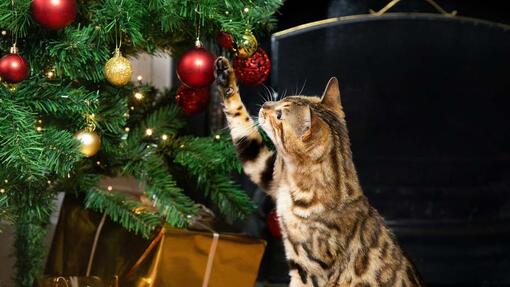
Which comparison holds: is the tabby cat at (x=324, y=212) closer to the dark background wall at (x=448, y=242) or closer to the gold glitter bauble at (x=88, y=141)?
the gold glitter bauble at (x=88, y=141)

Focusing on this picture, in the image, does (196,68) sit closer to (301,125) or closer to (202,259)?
(301,125)

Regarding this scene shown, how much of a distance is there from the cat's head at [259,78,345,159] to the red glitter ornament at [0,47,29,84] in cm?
36

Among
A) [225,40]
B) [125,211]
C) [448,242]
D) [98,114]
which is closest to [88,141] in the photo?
[98,114]

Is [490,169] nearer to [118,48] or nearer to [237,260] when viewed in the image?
[237,260]

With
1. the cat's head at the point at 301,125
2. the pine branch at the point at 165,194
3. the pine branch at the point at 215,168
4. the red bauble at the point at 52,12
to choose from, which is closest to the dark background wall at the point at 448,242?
the pine branch at the point at 215,168

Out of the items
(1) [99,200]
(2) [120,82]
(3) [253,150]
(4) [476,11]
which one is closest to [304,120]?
(3) [253,150]

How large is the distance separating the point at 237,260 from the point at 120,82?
0.40m

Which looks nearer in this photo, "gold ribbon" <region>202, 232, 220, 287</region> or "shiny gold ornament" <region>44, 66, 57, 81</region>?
"shiny gold ornament" <region>44, 66, 57, 81</region>

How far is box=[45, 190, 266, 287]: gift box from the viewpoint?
1257mm

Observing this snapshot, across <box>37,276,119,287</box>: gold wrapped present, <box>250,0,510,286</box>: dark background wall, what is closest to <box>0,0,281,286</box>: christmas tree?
<box>37,276,119,287</box>: gold wrapped present

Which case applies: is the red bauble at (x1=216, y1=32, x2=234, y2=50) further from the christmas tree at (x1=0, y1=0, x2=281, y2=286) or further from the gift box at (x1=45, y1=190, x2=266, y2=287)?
the gift box at (x1=45, y1=190, x2=266, y2=287)

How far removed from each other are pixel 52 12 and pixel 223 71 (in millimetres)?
298

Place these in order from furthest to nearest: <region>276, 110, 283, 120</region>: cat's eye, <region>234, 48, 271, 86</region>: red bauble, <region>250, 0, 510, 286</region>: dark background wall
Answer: <region>250, 0, 510, 286</region>: dark background wall < <region>234, 48, 271, 86</region>: red bauble < <region>276, 110, 283, 120</region>: cat's eye

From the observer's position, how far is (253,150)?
1213 mm
